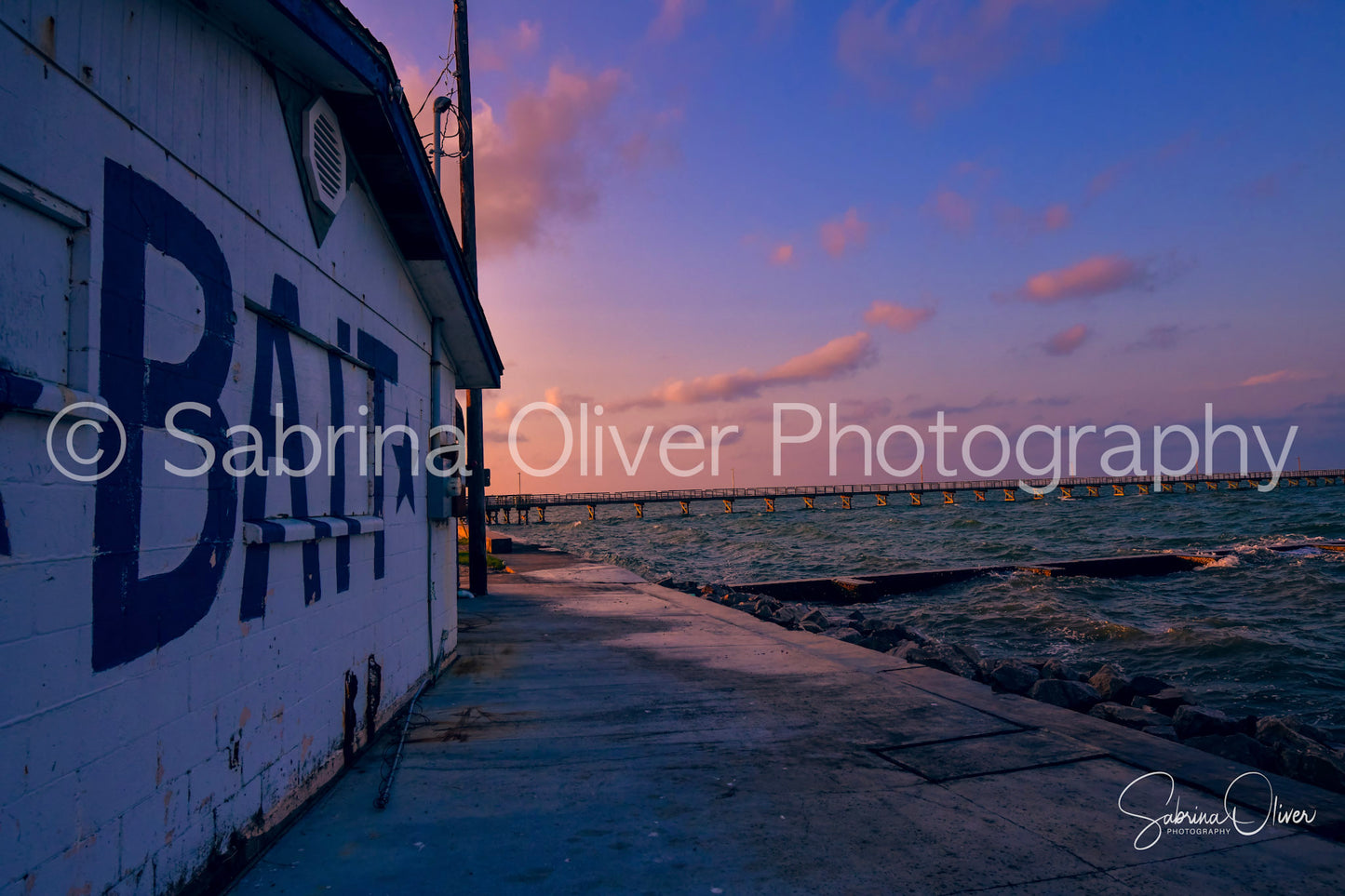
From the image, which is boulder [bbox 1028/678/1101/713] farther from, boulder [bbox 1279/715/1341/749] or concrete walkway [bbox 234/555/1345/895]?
boulder [bbox 1279/715/1341/749]

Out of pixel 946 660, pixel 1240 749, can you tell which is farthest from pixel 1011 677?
pixel 1240 749

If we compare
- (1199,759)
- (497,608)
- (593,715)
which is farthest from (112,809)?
(497,608)

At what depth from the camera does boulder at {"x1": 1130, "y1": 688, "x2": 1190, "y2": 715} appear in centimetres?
816

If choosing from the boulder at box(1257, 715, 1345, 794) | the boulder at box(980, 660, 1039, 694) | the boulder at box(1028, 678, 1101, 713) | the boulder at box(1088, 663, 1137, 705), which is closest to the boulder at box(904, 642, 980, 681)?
the boulder at box(980, 660, 1039, 694)

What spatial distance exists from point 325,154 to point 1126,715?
7908mm

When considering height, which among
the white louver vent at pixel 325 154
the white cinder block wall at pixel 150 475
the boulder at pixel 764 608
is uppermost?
the white louver vent at pixel 325 154

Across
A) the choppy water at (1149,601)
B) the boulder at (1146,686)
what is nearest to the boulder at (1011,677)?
the boulder at (1146,686)

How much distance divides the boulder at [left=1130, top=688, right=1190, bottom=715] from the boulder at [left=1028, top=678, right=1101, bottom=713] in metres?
0.69

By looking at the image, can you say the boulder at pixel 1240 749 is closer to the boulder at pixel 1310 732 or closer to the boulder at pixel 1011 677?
the boulder at pixel 1310 732

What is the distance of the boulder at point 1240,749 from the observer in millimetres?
5711

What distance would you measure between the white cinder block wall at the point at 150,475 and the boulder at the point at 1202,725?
22.9ft

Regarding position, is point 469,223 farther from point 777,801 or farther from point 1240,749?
point 1240,749
